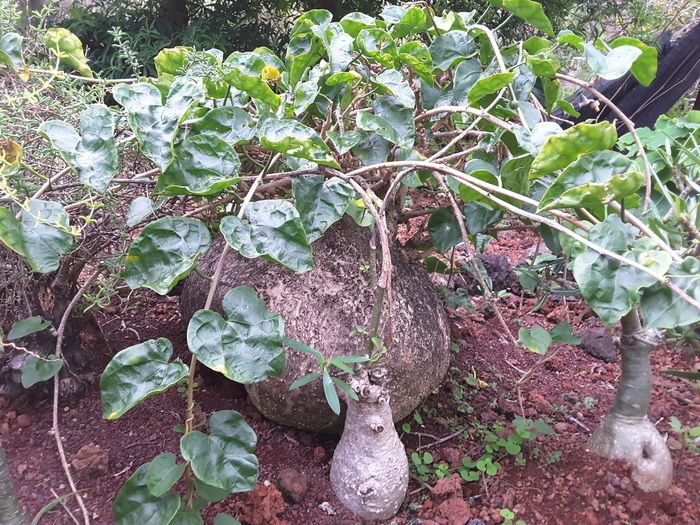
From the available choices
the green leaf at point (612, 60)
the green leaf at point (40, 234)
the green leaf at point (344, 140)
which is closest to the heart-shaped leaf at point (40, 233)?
the green leaf at point (40, 234)

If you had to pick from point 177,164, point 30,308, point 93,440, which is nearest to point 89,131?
point 177,164

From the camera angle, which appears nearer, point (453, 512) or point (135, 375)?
point (135, 375)

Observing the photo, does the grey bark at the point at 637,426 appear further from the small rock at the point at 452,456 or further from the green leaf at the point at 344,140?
the green leaf at the point at 344,140

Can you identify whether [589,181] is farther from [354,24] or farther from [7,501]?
[7,501]

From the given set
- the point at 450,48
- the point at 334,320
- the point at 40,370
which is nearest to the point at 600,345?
the point at 334,320

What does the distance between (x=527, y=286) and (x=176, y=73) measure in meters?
0.93

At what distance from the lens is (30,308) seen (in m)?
1.23

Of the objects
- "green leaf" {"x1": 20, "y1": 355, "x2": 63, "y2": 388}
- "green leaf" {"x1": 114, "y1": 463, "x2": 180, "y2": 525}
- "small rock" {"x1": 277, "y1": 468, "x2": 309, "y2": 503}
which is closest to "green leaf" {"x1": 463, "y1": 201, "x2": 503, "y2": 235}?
"small rock" {"x1": 277, "y1": 468, "x2": 309, "y2": 503}

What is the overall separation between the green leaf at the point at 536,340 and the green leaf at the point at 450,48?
0.56 m

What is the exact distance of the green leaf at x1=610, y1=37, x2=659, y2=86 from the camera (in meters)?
1.01

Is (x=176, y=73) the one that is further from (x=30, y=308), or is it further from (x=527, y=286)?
(x=527, y=286)

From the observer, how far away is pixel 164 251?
826 mm

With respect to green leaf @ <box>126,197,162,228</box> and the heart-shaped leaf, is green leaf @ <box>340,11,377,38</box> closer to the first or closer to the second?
green leaf @ <box>126,197,162,228</box>

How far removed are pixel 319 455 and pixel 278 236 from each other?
0.61m
